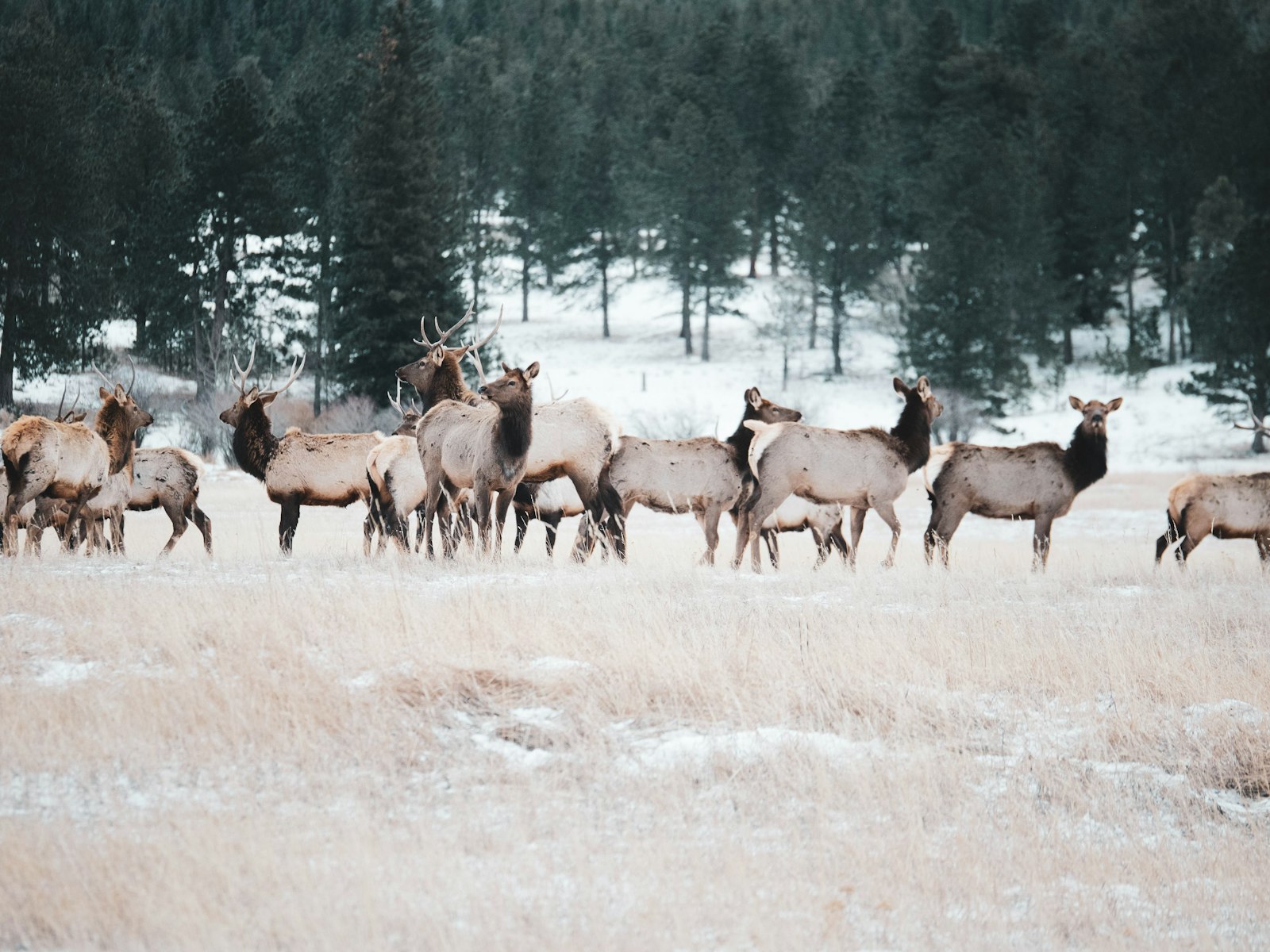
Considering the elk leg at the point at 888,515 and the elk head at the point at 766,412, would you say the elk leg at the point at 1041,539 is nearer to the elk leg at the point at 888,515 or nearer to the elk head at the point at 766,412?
the elk leg at the point at 888,515

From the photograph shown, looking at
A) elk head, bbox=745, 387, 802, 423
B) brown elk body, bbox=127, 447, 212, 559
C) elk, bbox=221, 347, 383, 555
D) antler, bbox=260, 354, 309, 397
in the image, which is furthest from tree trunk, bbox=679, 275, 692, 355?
elk, bbox=221, 347, 383, 555

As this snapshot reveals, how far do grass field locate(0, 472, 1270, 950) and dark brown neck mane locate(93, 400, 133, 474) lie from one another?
12.3 feet

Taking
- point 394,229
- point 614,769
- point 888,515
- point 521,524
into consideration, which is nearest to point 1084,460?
point 888,515

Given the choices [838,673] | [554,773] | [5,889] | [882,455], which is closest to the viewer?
[5,889]

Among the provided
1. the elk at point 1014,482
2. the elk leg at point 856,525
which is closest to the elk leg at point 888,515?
the elk leg at point 856,525

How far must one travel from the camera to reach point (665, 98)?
71.5 metres

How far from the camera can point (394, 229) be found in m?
41.2

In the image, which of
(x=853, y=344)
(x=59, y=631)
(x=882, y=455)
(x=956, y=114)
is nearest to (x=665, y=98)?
(x=956, y=114)

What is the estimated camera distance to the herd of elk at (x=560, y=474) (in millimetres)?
11797

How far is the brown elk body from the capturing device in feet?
47.8

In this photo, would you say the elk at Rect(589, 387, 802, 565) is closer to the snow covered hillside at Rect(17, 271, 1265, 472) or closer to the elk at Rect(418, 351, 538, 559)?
the elk at Rect(418, 351, 538, 559)

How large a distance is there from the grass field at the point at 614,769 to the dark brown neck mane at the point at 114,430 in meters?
3.76

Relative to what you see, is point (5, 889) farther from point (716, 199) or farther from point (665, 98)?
point (665, 98)

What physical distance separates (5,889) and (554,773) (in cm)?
229
